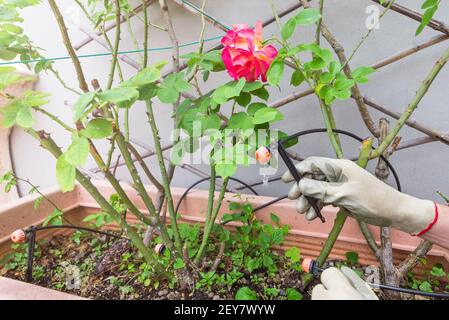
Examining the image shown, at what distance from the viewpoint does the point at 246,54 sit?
57cm

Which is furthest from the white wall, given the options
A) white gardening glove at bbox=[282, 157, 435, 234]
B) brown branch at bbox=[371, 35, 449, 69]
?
white gardening glove at bbox=[282, 157, 435, 234]

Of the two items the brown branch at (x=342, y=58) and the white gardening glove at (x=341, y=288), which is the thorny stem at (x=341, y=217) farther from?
the brown branch at (x=342, y=58)

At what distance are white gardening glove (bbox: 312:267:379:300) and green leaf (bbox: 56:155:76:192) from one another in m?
0.47

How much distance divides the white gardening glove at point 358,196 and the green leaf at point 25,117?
48 cm

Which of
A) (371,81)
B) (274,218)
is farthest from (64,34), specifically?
(371,81)

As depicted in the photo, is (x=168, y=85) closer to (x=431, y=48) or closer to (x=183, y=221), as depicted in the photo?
(x=183, y=221)

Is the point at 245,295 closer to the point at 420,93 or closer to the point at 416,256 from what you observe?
the point at 416,256

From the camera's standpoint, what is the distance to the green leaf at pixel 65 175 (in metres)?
0.43

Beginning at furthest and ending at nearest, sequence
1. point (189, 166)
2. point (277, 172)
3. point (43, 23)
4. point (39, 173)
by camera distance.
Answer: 1. point (39, 173)
2. point (43, 23)
3. point (189, 166)
4. point (277, 172)

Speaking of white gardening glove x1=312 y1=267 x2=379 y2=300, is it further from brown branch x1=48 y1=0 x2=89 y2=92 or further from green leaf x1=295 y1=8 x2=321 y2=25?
brown branch x1=48 y1=0 x2=89 y2=92

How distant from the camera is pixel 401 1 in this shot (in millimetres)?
882
